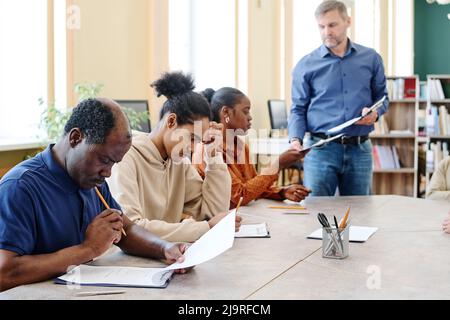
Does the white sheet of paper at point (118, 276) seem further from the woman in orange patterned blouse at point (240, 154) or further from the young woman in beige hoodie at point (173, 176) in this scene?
the woman in orange patterned blouse at point (240, 154)

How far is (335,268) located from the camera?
1624mm

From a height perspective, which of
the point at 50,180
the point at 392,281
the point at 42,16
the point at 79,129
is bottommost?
the point at 392,281

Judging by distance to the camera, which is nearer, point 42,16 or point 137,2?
point 42,16

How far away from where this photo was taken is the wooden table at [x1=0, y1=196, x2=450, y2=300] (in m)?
1.38

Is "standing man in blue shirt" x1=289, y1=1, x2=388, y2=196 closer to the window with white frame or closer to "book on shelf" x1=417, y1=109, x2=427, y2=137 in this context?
the window with white frame

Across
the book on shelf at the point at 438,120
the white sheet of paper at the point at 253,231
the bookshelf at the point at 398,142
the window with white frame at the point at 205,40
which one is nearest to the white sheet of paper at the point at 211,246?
the white sheet of paper at the point at 253,231

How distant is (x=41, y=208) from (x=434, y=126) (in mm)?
5855

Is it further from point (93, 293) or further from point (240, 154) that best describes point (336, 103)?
point (93, 293)

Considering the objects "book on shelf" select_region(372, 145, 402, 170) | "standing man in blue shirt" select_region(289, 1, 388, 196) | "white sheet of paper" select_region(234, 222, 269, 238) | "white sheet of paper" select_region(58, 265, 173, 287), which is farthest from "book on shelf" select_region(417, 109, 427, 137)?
"white sheet of paper" select_region(58, 265, 173, 287)

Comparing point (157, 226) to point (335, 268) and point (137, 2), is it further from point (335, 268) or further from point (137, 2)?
point (137, 2)

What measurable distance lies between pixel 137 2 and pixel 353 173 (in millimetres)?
2257

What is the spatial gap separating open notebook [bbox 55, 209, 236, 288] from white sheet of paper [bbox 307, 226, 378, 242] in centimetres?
55

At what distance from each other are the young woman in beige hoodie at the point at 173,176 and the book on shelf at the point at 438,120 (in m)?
4.68

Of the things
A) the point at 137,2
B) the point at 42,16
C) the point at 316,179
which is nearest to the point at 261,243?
the point at 316,179
